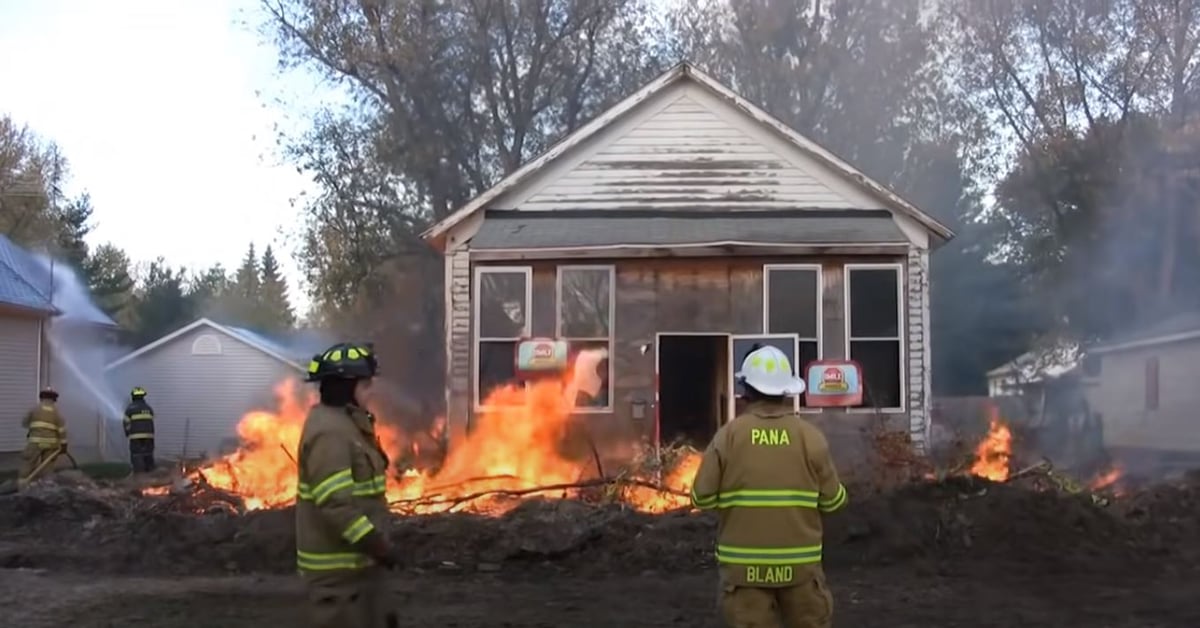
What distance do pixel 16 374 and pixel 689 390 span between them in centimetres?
1425

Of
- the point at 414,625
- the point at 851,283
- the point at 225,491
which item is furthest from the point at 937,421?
the point at 414,625

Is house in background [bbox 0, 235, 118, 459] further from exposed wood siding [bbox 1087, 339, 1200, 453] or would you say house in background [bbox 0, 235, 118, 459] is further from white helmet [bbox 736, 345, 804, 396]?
exposed wood siding [bbox 1087, 339, 1200, 453]

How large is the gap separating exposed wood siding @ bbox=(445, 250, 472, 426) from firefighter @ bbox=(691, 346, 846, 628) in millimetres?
11662

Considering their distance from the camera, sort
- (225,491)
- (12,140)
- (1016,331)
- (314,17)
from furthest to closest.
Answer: (12,140) → (1016,331) → (314,17) → (225,491)

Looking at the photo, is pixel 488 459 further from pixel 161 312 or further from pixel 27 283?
pixel 161 312

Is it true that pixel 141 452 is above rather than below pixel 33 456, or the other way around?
below

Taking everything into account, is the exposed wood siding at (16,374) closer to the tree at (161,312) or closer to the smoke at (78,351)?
the smoke at (78,351)

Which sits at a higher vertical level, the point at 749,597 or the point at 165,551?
the point at 749,597

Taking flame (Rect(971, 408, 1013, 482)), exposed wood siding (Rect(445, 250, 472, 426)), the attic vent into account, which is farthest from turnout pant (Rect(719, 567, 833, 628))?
the attic vent

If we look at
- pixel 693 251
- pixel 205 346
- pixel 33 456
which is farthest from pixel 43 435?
pixel 205 346

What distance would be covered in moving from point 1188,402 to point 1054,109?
8.65m

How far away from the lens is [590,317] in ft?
55.6

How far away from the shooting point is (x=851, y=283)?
16844 mm

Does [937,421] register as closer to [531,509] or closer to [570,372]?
[570,372]
